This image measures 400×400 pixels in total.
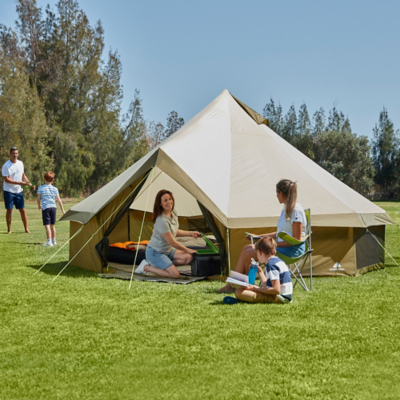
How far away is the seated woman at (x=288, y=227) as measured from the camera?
5.34m

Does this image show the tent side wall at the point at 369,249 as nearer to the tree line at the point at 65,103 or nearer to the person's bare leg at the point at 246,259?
the person's bare leg at the point at 246,259

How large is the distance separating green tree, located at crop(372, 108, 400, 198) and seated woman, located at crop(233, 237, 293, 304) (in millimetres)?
43491

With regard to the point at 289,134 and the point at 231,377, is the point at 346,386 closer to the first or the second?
the point at 231,377

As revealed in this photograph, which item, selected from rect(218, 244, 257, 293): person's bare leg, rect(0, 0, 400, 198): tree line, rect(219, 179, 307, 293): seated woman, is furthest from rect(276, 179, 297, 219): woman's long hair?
rect(0, 0, 400, 198): tree line

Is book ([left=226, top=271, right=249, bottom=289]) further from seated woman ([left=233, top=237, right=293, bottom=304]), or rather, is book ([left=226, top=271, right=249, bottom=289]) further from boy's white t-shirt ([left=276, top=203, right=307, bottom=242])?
boy's white t-shirt ([left=276, top=203, right=307, bottom=242])

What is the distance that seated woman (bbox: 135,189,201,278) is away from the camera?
6461 millimetres

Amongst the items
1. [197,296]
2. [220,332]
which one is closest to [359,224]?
[197,296]

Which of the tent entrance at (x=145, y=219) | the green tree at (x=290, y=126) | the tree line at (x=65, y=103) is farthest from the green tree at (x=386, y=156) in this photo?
the tent entrance at (x=145, y=219)

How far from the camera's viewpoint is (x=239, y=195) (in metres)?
6.44

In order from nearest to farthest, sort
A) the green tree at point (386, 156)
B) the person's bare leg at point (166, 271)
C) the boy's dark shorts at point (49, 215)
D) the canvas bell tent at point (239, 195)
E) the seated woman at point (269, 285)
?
the seated woman at point (269, 285) → the canvas bell tent at point (239, 195) → the person's bare leg at point (166, 271) → the boy's dark shorts at point (49, 215) → the green tree at point (386, 156)

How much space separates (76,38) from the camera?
3584 centimetres

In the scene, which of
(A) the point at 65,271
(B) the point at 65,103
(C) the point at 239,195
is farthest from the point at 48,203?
(B) the point at 65,103

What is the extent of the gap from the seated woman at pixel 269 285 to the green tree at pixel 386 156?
143 feet

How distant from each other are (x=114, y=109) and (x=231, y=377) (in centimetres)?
3583
